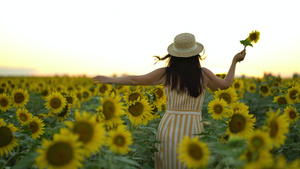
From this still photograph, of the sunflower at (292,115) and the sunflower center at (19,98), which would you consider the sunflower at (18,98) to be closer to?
the sunflower center at (19,98)

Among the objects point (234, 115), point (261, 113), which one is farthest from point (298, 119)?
point (261, 113)

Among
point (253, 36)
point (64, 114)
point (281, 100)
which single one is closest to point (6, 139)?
point (64, 114)

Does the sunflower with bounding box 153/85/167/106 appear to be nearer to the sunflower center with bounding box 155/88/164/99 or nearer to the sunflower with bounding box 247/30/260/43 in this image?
the sunflower center with bounding box 155/88/164/99

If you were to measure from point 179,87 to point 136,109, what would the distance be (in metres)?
0.55

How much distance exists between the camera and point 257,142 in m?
Result: 1.73

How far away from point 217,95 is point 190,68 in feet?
3.96

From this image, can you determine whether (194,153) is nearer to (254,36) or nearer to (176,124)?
(176,124)

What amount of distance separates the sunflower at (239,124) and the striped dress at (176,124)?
65 centimetres

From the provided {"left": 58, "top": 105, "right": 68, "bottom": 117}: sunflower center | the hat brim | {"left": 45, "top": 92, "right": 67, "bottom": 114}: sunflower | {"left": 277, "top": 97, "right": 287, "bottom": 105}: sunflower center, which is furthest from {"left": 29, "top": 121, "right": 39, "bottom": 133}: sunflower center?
{"left": 277, "top": 97, "right": 287, "bottom": 105}: sunflower center

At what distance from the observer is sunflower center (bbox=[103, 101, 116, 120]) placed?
8.09 feet

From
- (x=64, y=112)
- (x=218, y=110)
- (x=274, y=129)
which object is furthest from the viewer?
(x=64, y=112)

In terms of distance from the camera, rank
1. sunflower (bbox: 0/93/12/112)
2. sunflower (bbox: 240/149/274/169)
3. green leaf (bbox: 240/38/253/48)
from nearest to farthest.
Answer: sunflower (bbox: 240/149/274/169) < green leaf (bbox: 240/38/253/48) < sunflower (bbox: 0/93/12/112)

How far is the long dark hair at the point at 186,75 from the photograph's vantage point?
11.0 ft

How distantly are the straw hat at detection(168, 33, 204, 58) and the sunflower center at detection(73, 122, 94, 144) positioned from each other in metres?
1.67
